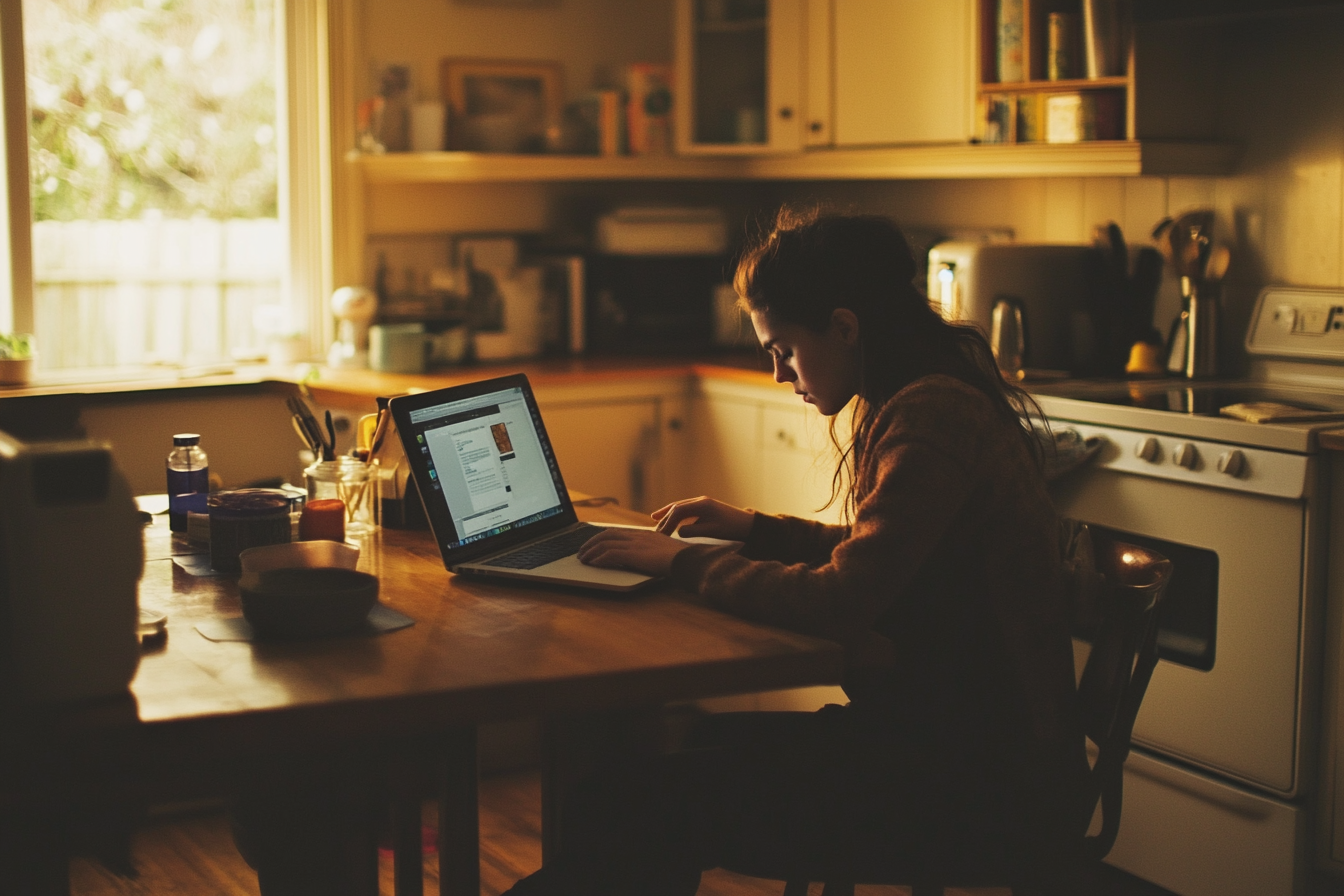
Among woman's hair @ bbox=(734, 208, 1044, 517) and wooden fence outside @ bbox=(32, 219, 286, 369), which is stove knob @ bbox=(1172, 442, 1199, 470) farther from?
wooden fence outside @ bbox=(32, 219, 286, 369)

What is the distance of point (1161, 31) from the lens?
299 cm

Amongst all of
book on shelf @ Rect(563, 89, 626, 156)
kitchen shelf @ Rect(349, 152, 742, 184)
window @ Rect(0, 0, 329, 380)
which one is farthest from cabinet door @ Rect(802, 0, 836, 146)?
window @ Rect(0, 0, 329, 380)

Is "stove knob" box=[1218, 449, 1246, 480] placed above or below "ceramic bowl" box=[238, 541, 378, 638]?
above

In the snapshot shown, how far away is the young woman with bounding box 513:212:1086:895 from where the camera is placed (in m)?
1.54

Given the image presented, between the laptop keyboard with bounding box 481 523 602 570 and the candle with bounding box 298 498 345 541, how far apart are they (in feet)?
0.86

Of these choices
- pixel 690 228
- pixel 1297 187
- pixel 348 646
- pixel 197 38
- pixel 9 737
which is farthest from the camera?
pixel 690 228

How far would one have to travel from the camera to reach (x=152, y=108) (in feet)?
12.0

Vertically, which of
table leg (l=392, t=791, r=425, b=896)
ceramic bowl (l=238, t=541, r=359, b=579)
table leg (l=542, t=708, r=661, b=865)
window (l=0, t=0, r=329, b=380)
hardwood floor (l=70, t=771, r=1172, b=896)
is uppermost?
window (l=0, t=0, r=329, b=380)

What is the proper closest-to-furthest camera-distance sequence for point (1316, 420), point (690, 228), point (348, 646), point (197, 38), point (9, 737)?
point (9, 737), point (348, 646), point (1316, 420), point (197, 38), point (690, 228)

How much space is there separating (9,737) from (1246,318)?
2680mm

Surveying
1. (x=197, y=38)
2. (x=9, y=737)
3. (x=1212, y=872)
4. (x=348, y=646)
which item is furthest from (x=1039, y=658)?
(x=197, y=38)

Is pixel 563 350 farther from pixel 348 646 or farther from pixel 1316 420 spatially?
pixel 348 646

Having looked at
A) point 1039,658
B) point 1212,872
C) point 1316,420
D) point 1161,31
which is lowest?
point 1212,872

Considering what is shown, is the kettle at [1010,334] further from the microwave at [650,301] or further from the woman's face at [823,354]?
the woman's face at [823,354]
